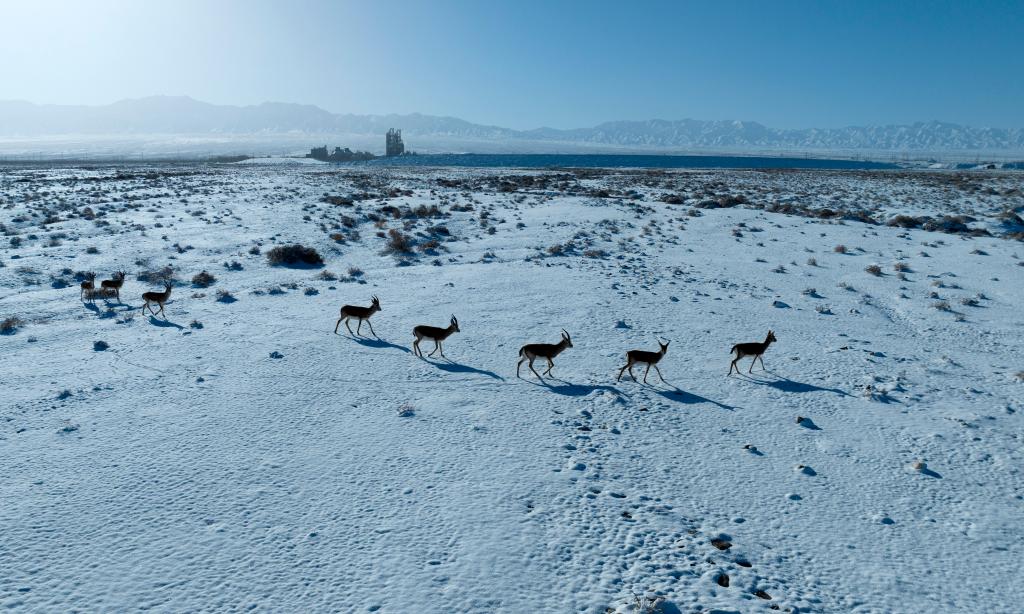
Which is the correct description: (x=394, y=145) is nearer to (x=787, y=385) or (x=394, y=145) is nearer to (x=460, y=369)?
(x=460, y=369)

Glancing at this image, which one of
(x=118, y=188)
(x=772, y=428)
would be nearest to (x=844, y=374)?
(x=772, y=428)

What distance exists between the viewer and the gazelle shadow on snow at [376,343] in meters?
12.1

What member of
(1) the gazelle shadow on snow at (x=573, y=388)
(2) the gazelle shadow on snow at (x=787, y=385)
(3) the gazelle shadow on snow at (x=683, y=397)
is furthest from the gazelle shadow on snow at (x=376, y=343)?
(2) the gazelle shadow on snow at (x=787, y=385)

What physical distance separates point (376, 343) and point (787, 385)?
26.5 ft

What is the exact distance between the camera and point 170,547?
579 cm

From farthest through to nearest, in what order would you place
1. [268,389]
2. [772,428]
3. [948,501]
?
[268,389] → [772,428] → [948,501]

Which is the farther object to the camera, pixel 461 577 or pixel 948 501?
pixel 948 501

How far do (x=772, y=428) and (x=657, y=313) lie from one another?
6190 millimetres

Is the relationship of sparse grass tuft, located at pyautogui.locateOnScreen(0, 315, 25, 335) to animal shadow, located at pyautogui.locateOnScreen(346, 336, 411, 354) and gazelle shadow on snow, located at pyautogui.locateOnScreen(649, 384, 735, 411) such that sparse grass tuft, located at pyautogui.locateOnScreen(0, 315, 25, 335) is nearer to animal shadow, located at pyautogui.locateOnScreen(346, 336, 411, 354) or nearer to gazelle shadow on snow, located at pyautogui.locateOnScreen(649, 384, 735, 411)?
animal shadow, located at pyautogui.locateOnScreen(346, 336, 411, 354)

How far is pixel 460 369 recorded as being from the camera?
11.0 m

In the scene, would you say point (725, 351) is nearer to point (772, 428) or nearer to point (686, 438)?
point (772, 428)

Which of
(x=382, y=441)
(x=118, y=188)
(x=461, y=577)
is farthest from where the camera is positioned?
(x=118, y=188)

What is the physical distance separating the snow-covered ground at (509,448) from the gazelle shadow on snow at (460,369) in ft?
0.20

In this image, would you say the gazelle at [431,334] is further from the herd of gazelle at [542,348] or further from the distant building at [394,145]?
the distant building at [394,145]
